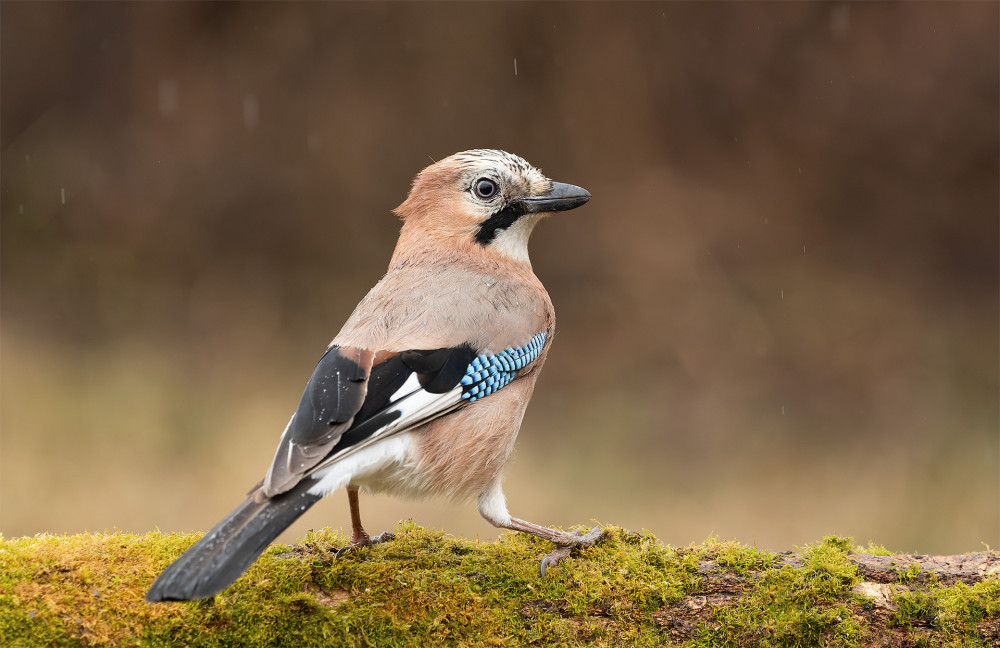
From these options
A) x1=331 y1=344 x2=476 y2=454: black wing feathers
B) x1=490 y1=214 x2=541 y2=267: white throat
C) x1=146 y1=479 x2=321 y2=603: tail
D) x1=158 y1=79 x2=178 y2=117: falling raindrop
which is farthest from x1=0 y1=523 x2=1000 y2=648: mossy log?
x1=158 y1=79 x2=178 y2=117: falling raindrop

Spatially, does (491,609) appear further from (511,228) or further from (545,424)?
(545,424)

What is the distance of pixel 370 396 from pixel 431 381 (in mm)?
280

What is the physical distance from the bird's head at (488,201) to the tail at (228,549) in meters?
1.82

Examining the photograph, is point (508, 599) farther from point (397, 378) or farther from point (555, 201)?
point (555, 201)

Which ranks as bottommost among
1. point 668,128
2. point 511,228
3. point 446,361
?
point 446,361

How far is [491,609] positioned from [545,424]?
5.45 meters

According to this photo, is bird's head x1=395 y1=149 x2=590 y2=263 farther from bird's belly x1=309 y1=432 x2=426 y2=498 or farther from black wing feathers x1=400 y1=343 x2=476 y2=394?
bird's belly x1=309 y1=432 x2=426 y2=498

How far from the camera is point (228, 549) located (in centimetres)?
264

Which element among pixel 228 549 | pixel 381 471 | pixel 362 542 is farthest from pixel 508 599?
pixel 228 549

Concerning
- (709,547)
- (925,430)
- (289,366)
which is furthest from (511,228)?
(925,430)

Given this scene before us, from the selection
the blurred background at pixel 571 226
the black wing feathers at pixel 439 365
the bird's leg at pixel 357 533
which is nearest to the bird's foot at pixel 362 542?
the bird's leg at pixel 357 533

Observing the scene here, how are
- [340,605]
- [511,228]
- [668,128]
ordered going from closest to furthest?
[340,605] → [511,228] → [668,128]

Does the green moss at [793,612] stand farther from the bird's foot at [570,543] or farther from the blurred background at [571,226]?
the blurred background at [571,226]

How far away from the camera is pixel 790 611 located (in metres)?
3.16
